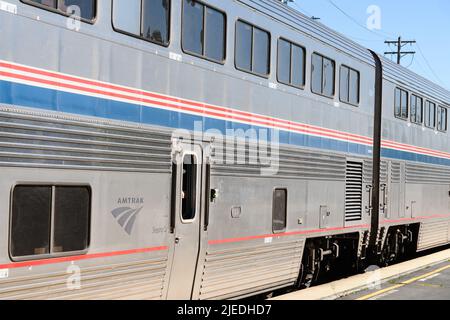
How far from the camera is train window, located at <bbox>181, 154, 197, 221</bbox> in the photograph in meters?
7.28

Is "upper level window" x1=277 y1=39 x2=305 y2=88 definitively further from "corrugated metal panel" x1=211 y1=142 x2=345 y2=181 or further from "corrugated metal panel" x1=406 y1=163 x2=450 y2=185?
"corrugated metal panel" x1=406 y1=163 x2=450 y2=185

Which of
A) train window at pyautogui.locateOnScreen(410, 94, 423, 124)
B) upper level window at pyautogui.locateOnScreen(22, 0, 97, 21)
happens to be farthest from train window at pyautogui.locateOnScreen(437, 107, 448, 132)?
upper level window at pyautogui.locateOnScreen(22, 0, 97, 21)

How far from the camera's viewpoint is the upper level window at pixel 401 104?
1381 cm

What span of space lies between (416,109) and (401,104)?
3.98ft

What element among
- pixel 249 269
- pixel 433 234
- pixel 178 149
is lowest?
pixel 433 234

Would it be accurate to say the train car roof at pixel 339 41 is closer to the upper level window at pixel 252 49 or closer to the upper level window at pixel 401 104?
the upper level window at pixel 401 104

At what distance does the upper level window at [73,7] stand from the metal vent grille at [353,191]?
22.3 feet

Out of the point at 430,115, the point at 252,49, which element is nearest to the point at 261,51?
the point at 252,49

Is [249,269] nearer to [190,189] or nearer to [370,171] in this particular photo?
[190,189]

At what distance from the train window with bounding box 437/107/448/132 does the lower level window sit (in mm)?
13239

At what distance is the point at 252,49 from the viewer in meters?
8.52
